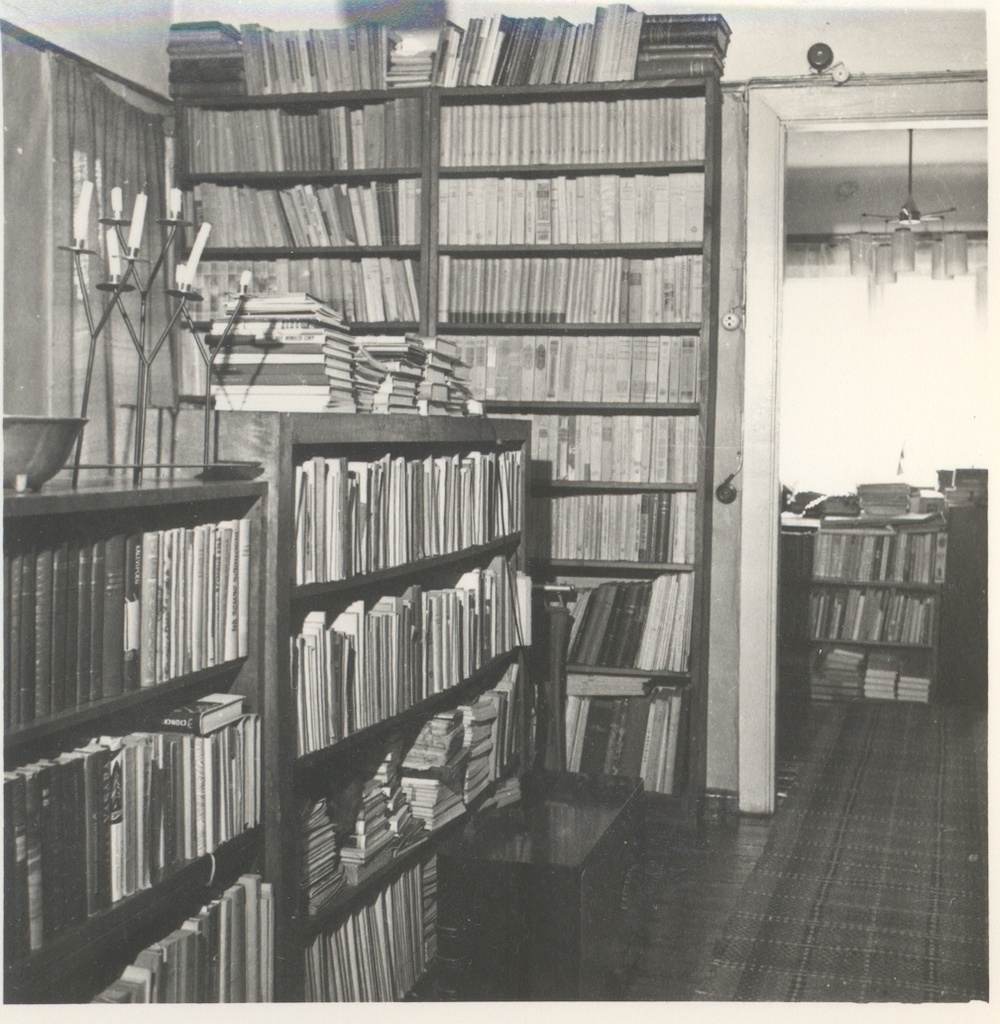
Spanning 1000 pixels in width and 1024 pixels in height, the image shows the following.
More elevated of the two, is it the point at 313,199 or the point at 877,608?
the point at 313,199

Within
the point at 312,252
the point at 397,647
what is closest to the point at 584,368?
the point at 312,252

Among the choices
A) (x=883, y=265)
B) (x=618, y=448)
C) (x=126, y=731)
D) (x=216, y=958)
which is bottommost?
(x=216, y=958)

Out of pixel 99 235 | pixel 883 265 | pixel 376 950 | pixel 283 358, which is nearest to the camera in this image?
pixel 283 358

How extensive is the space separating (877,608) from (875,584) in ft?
0.44

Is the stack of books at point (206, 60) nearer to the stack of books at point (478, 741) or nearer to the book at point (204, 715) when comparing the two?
the stack of books at point (478, 741)

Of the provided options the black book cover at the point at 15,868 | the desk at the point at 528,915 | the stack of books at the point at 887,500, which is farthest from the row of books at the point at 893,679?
the black book cover at the point at 15,868

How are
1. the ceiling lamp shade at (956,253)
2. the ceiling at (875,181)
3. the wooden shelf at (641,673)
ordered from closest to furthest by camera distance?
1. the wooden shelf at (641,673)
2. the ceiling at (875,181)
3. the ceiling lamp shade at (956,253)

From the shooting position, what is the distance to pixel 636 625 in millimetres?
4039

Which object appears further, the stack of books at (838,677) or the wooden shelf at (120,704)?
the stack of books at (838,677)

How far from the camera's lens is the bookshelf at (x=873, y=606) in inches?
242

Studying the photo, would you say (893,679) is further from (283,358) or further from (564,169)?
(283,358)

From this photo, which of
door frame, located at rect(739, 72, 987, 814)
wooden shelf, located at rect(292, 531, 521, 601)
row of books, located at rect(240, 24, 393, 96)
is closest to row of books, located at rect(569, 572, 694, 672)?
door frame, located at rect(739, 72, 987, 814)

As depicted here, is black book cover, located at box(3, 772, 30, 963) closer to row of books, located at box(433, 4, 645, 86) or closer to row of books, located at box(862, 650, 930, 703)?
row of books, located at box(433, 4, 645, 86)

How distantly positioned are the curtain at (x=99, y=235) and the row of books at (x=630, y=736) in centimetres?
182
